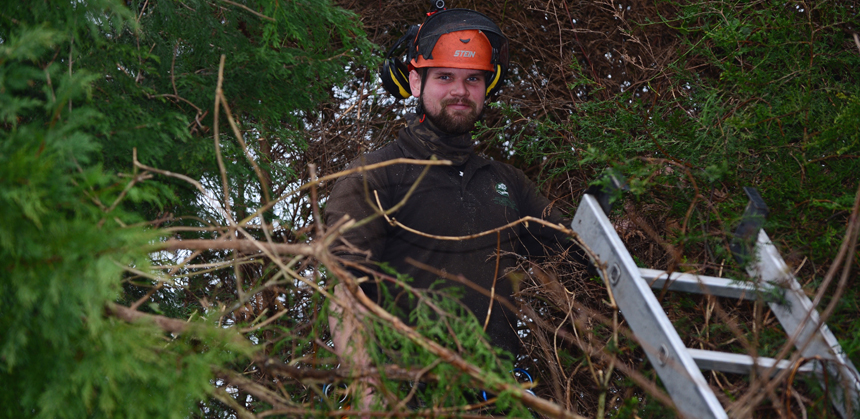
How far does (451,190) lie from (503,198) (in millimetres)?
332

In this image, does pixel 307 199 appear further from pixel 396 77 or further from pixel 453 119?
pixel 453 119

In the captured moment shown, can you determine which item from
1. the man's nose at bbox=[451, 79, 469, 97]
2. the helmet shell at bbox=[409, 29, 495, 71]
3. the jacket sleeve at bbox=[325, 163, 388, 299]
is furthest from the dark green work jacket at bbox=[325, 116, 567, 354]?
the helmet shell at bbox=[409, 29, 495, 71]

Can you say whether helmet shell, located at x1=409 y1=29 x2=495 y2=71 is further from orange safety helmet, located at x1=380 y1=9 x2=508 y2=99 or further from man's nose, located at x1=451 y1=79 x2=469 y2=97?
man's nose, located at x1=451 y1=79 x2=469 y2=97

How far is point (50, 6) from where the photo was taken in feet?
5.54

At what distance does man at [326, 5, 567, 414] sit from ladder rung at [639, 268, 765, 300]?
4.05 feet

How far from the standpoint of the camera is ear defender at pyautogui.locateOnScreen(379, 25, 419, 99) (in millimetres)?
3578

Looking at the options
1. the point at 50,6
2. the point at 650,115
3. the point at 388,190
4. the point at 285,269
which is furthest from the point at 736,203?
the point at 50,6

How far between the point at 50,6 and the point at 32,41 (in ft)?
1.74

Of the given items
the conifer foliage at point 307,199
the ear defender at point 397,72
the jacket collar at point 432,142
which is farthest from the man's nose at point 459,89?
the conifer foliage at point 307,199

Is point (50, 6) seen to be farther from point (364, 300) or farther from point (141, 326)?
point (364, 300)

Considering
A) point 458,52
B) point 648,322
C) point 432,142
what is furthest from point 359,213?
point 648,322

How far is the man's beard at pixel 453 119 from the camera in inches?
136

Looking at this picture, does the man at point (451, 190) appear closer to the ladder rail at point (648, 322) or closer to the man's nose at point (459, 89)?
the man's nose at point (459, 89)

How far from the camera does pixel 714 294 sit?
71.2 inches
